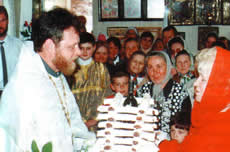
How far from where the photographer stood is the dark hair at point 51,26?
7.79ft

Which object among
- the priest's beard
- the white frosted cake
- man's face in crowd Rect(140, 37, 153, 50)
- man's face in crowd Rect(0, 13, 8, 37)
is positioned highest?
man's face in crowd Rect(0, 13, 8, 37)

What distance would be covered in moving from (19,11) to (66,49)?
9.18 ft

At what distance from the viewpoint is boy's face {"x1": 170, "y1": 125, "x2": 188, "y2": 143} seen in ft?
10.2

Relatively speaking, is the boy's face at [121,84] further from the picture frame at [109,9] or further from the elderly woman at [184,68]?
the picture frame at [109,9]

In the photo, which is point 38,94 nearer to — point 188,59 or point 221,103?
point 221,103

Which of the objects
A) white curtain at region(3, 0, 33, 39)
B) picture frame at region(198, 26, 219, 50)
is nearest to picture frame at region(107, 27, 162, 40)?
picture frame at region(198, 26, 219, 50)

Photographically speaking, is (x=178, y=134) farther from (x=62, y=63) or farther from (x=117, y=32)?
(x=117, y=32)

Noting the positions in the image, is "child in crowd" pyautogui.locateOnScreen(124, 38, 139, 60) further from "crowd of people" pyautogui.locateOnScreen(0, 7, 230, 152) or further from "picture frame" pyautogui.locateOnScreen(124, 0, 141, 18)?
"picture frame" pyautogui.locateOnScreen(124, 0, 141, 18)

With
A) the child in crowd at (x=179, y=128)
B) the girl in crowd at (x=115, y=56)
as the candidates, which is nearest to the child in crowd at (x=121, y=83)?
the child in crowd at (x=179, y=128)

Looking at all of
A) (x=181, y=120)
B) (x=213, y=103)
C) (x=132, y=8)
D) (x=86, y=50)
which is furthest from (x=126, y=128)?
(x=132, y=8)

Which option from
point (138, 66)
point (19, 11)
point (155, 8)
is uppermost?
point (155, 8)

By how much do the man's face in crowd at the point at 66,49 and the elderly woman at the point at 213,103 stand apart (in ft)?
3.01

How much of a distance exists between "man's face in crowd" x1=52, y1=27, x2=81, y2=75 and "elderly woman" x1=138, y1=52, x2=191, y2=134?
4.46 feet

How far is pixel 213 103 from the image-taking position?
2.01 meters
